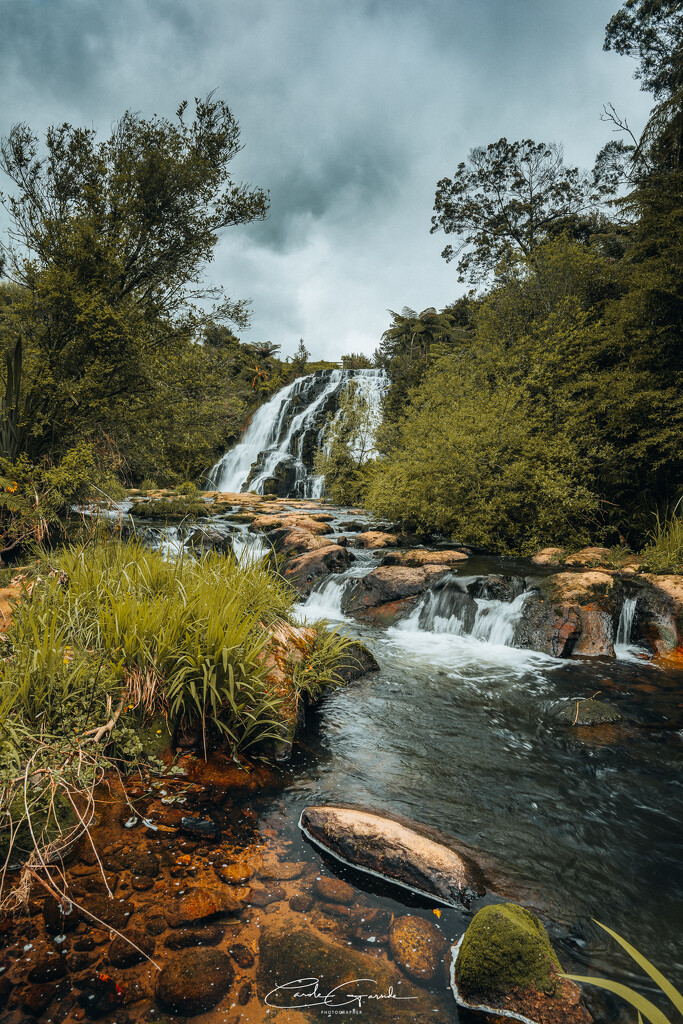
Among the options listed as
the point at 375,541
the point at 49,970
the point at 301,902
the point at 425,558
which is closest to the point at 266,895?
the point at 301,902

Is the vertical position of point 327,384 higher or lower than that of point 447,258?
lower

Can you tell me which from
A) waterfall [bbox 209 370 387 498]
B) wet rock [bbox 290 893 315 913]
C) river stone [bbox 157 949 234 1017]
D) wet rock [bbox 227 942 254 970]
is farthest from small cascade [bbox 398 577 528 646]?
waterfall [bbox 209 370 387 498]

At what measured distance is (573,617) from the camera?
21.8 ft

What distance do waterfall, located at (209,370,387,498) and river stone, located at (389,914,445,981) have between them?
890 inches

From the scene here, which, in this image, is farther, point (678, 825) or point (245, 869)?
point (678, 825)

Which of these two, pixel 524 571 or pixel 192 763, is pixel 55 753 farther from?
pixel 524 571

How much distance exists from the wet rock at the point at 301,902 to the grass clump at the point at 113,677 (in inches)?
37.4

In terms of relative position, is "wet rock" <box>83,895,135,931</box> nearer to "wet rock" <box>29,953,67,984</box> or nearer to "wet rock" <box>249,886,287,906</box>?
"wet rock" <box>29,953,67,984</box>

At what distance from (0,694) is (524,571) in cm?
856

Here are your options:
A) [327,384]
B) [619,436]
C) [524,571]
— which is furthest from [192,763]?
[327,384]

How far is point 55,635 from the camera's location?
2.48m

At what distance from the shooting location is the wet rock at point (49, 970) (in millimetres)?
1619

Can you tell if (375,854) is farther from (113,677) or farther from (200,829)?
(113,677)

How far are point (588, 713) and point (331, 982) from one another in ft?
12.2
